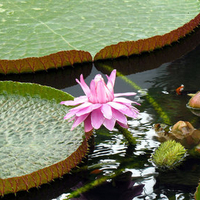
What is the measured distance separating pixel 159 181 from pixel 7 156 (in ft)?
1.63

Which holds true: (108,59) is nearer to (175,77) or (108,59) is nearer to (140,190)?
(175,77)

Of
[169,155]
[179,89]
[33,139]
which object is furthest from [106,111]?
[179,89]

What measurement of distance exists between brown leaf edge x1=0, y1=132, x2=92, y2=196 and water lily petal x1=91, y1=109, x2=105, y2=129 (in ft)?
0.60

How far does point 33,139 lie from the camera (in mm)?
1453

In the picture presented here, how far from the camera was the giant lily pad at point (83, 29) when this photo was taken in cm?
213

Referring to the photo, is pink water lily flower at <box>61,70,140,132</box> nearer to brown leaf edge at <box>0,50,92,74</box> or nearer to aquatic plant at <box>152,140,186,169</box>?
aquatic plant at <box>152,140,186,169</box>

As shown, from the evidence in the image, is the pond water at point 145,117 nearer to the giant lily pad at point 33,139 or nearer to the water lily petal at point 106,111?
the giant lily pad at point 33,139

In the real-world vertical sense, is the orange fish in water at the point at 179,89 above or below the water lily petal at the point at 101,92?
below

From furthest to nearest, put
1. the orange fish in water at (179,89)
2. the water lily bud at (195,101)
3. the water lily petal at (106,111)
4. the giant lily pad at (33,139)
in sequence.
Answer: the orange fish in water at (179,89) < the water lily bud at (195,101) < the giant lily pad at (33,139) < the water lily petal at (106,111)

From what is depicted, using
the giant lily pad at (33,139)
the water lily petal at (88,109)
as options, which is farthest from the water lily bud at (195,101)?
the water lily petal at (88,109)

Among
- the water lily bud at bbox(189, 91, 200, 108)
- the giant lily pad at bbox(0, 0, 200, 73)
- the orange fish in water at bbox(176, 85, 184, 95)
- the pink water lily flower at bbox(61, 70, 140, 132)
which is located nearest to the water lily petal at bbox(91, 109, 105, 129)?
the pink water lily flower at bbox(61, 70, 140, 132)

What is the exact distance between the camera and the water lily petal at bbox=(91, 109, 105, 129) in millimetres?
1184

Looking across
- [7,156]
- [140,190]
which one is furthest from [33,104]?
[140,190]

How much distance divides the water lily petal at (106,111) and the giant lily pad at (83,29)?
91 cm
